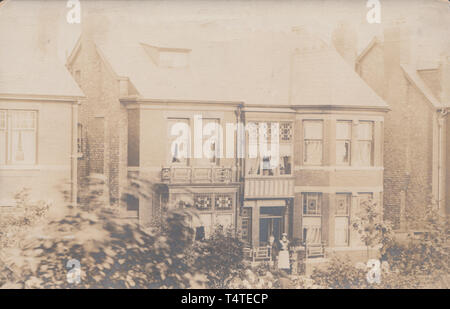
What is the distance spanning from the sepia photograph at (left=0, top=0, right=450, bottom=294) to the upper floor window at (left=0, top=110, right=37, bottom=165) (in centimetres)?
2

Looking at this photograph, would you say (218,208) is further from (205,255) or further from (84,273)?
(84,273)

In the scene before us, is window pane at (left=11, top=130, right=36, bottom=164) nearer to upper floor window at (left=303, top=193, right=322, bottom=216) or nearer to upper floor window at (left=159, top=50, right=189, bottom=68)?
upper floor window at (left=159, top=50, right=189, bottom=68)

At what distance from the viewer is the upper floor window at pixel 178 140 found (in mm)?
8922

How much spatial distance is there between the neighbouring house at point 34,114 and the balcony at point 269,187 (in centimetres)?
274

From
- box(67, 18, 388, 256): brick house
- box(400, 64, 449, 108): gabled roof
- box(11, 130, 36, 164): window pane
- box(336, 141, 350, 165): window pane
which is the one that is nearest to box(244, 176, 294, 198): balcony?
box(67, 18, 388, 256): brick house

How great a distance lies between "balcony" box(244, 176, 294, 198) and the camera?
9.09m

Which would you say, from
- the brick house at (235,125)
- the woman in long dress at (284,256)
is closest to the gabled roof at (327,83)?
the brick house at (235,125)

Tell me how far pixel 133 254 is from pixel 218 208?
1492 millimetres

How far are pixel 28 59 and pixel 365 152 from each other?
5604 mm

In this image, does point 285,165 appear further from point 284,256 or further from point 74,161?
point 74,161

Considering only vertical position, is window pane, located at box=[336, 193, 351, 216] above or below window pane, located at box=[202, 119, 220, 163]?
below

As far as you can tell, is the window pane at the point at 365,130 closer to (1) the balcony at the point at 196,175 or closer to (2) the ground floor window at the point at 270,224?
(2) the ground floor window at the point at 270,224

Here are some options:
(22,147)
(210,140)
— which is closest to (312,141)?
(210,140)
